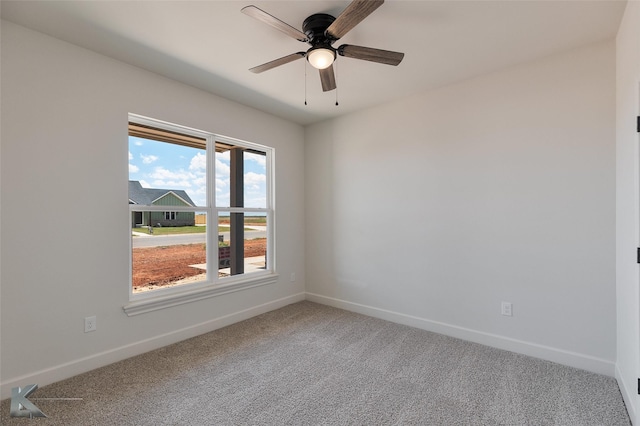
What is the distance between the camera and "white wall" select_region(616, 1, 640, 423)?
69.5 inches

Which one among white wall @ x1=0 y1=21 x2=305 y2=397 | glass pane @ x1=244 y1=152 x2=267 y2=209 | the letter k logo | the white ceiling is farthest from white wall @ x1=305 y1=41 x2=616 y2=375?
the letter k logo

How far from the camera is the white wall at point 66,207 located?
209 centimetres

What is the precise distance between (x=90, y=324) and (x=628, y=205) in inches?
160

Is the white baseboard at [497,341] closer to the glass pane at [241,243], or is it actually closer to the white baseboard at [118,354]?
the glass pane at [241,243]

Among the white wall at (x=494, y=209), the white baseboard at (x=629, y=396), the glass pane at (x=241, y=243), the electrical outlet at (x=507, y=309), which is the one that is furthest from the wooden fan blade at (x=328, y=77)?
the white baseboard at (x=629, y=396)

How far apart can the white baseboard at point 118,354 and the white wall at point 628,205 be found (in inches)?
132

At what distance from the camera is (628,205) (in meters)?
1.93

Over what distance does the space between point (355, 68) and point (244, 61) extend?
101 cm

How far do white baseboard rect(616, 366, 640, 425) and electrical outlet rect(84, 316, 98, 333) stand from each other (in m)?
3.75

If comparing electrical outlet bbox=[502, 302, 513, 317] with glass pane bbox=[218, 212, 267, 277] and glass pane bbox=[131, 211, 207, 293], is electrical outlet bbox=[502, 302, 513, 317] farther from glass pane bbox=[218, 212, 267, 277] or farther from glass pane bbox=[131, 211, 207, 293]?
glass pane bbox=[131, 211, 207, 293]

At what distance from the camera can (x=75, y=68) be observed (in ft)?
7.76

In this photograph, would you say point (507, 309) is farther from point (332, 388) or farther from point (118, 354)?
point (118, 354)

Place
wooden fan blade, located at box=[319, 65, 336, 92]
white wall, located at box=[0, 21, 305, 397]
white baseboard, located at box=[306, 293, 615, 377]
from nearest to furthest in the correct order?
white wall, located at box=[0, 21, 305, 397], wooden fan blade, located at box=[319, 65, 336, 92], white baseboard, located at box=[306, 293, 615, 377]

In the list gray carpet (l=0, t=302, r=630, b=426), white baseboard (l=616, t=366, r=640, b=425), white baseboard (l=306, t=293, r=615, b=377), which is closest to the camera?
white baseboard (l=616, t=366, r=640, b=425)
